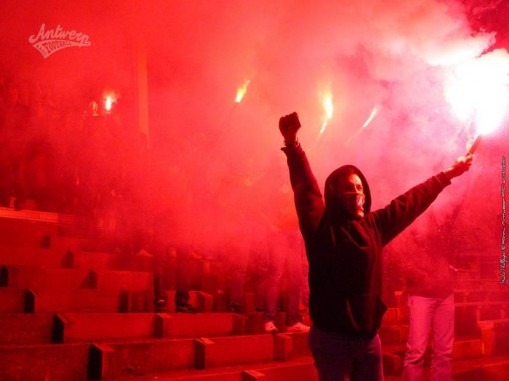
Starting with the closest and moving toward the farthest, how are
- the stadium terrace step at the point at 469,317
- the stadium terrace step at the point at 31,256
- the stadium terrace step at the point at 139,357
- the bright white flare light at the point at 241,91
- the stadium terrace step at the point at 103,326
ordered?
the stadium terrace step at the point at 139,357
the stadium terrace step at the point at 103,326
the stadium terrace step at the point at 31,256
the bright white flare light at the point at 241,91
the stadium terrace step at the point at 469,317

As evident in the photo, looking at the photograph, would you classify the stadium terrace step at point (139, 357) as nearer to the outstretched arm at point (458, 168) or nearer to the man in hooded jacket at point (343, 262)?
the man in hooded jacket at point (343, 262)

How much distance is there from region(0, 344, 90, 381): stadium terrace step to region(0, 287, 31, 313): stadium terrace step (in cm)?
87

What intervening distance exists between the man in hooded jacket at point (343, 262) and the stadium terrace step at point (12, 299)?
341 centimetres

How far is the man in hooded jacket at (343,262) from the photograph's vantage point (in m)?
2.75

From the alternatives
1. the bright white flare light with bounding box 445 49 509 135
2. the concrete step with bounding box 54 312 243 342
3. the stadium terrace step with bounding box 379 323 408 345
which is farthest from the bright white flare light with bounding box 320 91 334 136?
the concrete step with bounding box 54 312 243 342

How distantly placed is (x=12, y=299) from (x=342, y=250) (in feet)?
12.1

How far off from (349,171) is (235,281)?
4.13 metres

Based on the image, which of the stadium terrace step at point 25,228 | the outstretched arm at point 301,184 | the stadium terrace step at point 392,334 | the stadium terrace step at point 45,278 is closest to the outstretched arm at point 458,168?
the outstretched arm at point 301,184

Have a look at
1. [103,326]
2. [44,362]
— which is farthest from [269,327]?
[44,362]

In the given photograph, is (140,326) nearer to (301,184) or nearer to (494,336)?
A: (301,184)

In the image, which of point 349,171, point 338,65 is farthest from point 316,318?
point 338,65

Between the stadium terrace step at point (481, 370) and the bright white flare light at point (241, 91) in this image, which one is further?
the bright white flare light at point (241, 91)

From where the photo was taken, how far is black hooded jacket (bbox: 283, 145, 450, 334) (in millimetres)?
2773

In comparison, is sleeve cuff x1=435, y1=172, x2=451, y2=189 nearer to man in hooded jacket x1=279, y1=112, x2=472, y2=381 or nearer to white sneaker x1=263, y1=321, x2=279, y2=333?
man in hooded jacket x1=279, y1=112, x2=472, y2=381
